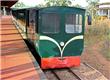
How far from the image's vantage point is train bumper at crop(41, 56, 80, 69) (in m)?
11.3

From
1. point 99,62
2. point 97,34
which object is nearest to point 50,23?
point 99,62

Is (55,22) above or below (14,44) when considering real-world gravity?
above

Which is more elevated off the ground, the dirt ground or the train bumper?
the train bumper

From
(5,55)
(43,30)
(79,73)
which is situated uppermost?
(43,30)

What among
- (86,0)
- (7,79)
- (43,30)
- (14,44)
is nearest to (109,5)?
(86,0)

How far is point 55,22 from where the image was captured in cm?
1152

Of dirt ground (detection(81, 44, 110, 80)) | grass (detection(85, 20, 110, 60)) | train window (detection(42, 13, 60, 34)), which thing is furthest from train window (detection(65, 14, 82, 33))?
grass (detection(85, 20, 110, 60))

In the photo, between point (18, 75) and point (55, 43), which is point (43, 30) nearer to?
point (55, 43)

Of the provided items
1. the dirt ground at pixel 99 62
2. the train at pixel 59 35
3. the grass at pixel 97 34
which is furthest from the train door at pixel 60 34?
the grass at pixel 97 34

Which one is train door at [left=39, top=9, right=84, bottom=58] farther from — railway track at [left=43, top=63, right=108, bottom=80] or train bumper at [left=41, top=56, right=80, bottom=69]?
railway track at [left=43, top=63, right=108, bottom=80]

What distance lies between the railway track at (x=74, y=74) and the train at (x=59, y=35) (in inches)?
12.1

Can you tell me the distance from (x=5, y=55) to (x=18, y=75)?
3.60m

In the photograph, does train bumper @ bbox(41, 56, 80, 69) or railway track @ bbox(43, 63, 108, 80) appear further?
train bumper @ bbox(41, 56, 80, 69)

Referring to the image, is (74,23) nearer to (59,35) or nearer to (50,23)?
(59,35)
